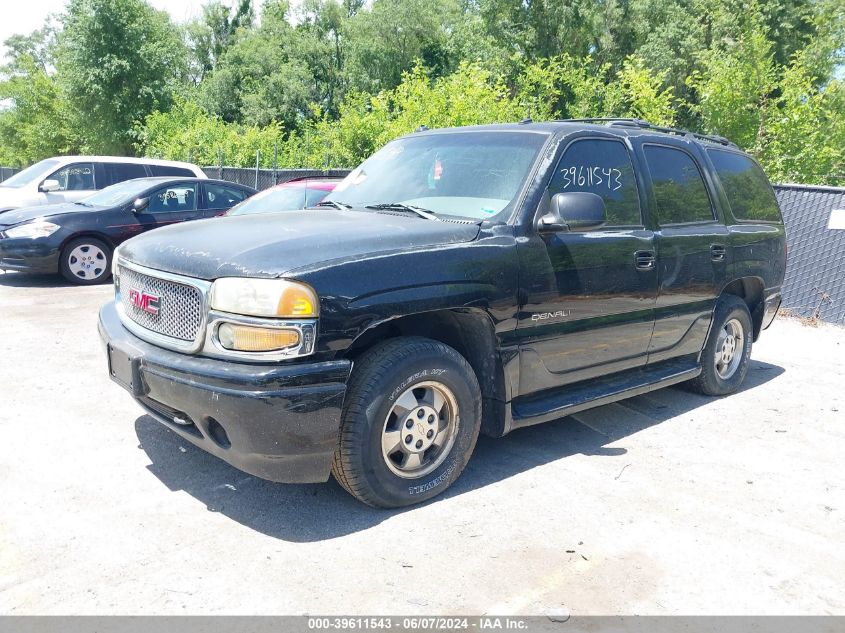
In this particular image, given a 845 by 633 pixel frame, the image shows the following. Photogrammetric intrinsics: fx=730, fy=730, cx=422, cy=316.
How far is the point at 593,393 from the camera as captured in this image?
4477mm

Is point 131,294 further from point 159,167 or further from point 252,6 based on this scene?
point 252,6

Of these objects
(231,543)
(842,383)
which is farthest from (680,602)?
(842,383)

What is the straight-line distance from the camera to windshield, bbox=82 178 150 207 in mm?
10273

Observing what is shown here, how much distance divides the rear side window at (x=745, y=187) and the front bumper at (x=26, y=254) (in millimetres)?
8070

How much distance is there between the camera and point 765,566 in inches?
130

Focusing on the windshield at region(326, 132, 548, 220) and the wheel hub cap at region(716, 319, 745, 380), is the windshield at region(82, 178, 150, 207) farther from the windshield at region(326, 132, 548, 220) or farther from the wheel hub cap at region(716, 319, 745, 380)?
the wheel hub cap at region(716, 319, 745, 380)

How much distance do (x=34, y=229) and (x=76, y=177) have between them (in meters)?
3.49

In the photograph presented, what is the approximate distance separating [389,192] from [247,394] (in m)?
1.91

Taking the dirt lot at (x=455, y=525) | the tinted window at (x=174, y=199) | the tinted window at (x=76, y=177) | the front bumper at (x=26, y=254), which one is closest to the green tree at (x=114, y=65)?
the tinted window at (x=76, y=177)

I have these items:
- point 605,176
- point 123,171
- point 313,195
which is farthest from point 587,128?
point 123,171

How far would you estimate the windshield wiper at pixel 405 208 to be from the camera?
4.11 m

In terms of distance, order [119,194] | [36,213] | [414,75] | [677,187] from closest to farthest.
Answer: [677,187] → [36,213] → [119,194] → [414,75]

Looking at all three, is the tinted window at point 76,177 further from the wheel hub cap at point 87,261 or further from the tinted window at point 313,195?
the tinted window at point 313,195

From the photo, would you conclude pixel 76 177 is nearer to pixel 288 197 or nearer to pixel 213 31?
pixel 288 197
